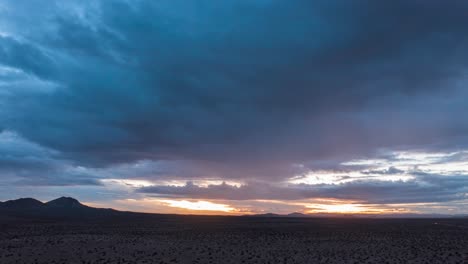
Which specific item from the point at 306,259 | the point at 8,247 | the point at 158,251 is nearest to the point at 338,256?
the point at 306,259

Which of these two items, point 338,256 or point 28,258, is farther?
point 338,256

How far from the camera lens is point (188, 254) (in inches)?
1419

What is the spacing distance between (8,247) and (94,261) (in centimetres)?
1207

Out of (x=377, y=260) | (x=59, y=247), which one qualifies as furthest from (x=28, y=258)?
(x=377, y=260)

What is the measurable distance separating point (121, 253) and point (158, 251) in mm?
3594

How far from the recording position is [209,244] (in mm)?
43188

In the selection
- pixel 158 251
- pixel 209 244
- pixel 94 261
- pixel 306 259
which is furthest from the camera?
pixel 209 244

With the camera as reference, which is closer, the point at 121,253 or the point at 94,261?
the point at 94,261

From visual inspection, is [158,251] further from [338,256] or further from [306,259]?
[338,256]

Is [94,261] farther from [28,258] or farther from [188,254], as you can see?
[188,254]

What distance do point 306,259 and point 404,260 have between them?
8.40m

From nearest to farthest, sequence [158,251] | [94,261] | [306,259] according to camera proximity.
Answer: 1. [94,261]
2. [306,259]
3. [158,251]

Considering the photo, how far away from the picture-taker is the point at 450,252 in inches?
1487

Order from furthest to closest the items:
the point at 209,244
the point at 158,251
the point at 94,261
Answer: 1. the point at 209,244
2. the point at 158,251
3. the point at 94,261
